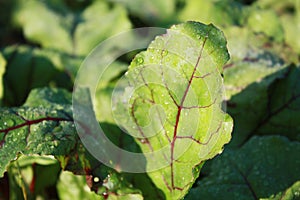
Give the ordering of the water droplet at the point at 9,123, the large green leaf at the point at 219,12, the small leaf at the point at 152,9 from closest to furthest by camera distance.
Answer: the water droplet at the point at 9,123
the large green leaf at the point at 219,12
the small leaf at the point at 152,9

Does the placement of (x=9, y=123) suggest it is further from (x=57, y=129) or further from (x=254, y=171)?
(x=254, y=171)

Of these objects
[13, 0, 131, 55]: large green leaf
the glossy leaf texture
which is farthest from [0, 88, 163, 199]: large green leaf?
[13, 0, 131, 55]: large green leaf

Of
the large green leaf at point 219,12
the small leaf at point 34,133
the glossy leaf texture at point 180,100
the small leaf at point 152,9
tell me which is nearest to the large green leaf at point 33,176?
the small leaf at point 34,133

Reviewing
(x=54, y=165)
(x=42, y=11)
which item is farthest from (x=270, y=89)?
(x=42, y=11)

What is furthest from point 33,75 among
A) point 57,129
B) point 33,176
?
point 57,129

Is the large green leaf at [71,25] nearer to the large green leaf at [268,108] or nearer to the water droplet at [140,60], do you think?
the large green leaf at [268,108]

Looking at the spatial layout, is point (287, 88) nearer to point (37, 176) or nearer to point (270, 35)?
point (270, 35)

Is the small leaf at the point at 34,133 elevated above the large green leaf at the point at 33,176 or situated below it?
above
